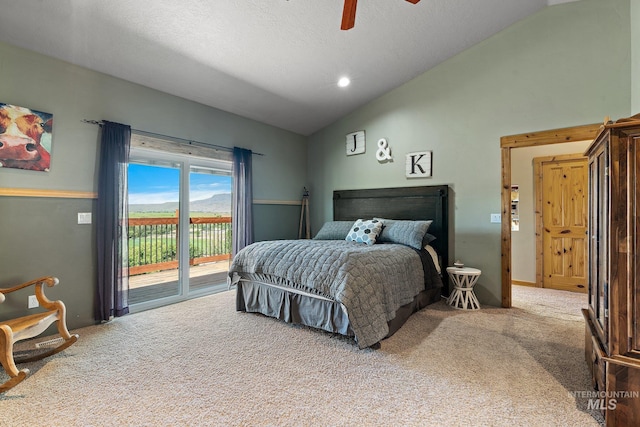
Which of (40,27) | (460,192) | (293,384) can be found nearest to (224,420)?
(293,384)

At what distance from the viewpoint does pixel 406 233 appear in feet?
12.3

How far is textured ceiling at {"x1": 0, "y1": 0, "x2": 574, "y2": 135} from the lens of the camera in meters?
2.53

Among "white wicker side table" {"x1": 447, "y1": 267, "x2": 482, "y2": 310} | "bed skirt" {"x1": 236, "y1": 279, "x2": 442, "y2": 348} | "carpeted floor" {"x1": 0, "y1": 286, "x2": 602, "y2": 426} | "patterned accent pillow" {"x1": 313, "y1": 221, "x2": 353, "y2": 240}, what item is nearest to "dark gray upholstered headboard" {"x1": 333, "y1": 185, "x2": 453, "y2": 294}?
"white wicker side table" {"x1": 447, "y1": 267, "x2": 482, "y2": 310}

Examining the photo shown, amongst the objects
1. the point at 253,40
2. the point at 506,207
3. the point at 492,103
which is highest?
the point at 253,40

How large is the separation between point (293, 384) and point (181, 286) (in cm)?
259

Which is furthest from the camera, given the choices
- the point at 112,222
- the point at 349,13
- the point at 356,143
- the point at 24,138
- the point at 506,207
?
the point at 356,143

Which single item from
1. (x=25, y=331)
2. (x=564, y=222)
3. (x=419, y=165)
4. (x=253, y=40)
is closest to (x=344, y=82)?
(x=253, y=40)

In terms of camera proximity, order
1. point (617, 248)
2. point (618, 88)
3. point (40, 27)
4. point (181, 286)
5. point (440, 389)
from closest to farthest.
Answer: point (617, 248) < point (440, 389) < point (40, 27) < point (618, 88) < point (181, 286)

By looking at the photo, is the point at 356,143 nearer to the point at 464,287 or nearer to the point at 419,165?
the point at 419,165

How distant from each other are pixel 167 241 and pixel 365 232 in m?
2.70

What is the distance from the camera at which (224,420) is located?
162 centimetres

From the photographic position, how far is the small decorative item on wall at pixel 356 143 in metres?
4.87

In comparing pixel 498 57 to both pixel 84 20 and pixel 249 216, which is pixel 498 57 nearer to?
pixel 249 216

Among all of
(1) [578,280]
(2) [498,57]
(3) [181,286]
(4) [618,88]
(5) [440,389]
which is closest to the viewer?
(5) [440,389]
